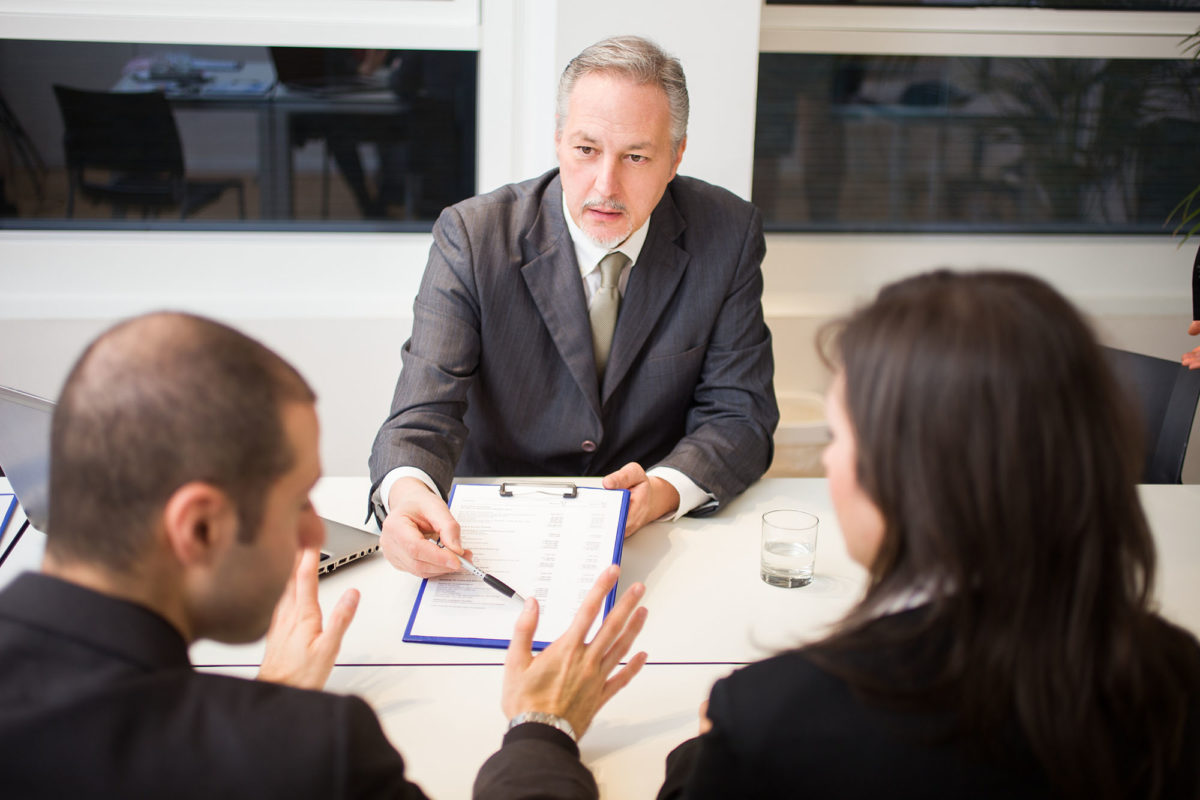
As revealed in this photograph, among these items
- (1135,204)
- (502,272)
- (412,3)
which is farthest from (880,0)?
(502,272)

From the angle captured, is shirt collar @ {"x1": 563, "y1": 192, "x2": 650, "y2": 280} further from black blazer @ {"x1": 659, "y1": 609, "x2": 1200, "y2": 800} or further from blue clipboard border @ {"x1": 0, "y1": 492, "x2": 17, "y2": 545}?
black blazer @ {"x1": 659, "y1": 609, "x2": 1200, "y2": 800}

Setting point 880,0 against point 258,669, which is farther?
point 880,0

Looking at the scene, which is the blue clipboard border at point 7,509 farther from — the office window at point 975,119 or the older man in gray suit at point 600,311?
the office window at point 975,119

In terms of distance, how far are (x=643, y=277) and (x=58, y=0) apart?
1.85m

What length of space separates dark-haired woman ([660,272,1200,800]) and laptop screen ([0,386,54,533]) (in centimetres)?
106

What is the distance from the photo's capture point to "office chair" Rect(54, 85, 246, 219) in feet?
9.05

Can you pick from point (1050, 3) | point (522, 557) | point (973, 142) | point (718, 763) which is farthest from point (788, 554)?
point (1050, 3)

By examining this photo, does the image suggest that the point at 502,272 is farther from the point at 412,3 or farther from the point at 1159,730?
the point at 1159,730

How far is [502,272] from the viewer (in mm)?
1915

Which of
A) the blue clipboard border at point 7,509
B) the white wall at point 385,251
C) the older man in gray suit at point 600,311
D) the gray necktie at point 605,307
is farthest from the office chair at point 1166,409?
the blue clipboard border at point 7,509

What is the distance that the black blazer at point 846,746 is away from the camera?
74 centimetres

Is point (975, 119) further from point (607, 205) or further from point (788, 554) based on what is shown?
point (788, 554)

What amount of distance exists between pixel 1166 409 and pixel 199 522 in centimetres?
190

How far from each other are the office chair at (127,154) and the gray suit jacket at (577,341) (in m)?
1.28
